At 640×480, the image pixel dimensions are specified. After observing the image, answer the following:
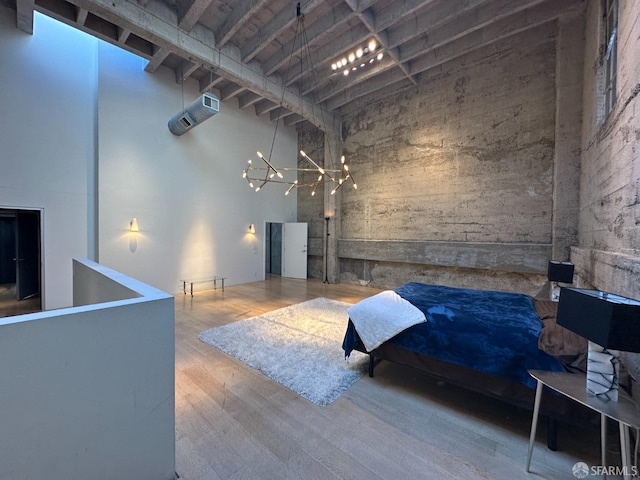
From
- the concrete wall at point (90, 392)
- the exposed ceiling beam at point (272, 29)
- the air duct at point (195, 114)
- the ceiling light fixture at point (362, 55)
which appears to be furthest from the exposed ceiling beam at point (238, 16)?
the concrete wall at point (90, 392)

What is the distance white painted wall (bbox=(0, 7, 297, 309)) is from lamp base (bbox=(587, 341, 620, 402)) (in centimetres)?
636

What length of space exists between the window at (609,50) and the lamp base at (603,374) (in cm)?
293

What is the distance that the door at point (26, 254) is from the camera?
502cm

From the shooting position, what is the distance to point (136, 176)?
5180 mm

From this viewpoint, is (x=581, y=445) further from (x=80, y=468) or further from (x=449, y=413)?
(x=80, y=468)

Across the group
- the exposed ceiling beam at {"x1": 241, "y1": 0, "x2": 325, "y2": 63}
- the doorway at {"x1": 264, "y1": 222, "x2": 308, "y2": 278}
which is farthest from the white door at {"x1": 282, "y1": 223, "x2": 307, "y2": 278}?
the exposed ceiling beam at {"x1": 241, "y1": 0, "x2": 325, "y2": 63}

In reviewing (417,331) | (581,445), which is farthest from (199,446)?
(581,445)

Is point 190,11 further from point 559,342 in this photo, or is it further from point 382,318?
point 559,342

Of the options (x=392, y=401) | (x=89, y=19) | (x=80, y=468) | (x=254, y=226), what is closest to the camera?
(x=80, y=468)

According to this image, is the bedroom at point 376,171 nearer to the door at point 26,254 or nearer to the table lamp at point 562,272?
the table lamp at point 562,272

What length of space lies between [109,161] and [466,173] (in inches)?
271

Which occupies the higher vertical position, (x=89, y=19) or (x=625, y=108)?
(x=89, y=19)

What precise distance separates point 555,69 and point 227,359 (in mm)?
6651

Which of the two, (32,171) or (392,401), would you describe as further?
(32,171)
